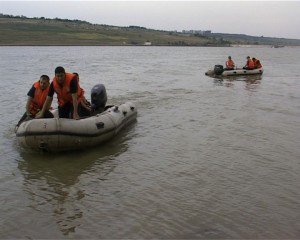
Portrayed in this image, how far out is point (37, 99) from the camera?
9.22 metres

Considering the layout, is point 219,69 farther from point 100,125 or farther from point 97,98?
point 100,125

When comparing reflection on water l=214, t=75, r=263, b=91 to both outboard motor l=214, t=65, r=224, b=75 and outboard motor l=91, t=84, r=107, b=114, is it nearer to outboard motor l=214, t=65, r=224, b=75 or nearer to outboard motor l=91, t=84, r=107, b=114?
outboard motor l=214, t=65, r=224, b=75

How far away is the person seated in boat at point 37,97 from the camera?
29.8ft

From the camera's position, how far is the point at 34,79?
80.2 ft

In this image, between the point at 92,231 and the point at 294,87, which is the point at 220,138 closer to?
the point at 92,231

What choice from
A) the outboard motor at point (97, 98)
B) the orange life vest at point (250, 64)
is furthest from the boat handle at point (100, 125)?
the orange life vest at point (250, 64)

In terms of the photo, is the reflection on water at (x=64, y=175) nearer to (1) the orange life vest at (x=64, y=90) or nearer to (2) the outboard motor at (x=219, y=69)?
(1) the orange life vest at (x=64, y=90)

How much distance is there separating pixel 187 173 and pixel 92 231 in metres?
2.73

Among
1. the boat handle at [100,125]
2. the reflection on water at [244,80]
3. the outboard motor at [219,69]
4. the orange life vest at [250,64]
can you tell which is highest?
the orange life vest at [250,64]

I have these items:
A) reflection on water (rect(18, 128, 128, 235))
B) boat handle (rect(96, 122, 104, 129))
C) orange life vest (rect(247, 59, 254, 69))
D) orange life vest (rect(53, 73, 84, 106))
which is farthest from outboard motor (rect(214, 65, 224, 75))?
orange life vest (rect(53, 73, 84, 106))

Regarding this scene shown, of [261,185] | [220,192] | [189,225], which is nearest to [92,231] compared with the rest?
[189,225]

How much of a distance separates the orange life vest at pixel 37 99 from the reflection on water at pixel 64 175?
958mm

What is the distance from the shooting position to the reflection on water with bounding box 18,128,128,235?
6.24m

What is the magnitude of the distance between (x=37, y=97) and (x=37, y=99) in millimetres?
48
